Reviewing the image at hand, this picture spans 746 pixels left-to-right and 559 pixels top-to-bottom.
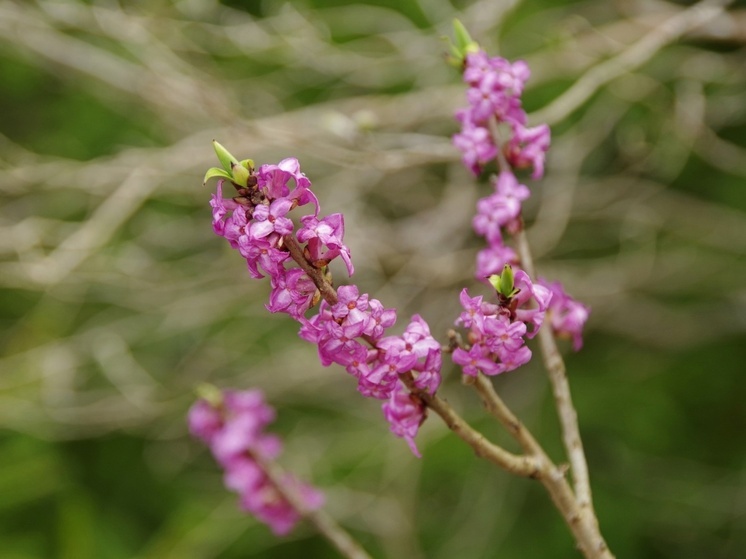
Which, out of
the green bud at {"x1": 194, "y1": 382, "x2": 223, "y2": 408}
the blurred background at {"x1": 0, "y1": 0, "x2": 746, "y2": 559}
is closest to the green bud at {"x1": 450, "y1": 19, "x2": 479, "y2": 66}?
the green bud at {"x1": 194, "y1": 382, "x2": 223, "y2": 408}

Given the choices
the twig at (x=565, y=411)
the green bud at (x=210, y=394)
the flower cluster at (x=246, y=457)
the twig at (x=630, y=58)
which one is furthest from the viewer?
the twig at (x=630, y=58)

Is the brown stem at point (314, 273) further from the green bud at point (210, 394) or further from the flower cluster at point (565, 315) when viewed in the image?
the green bud at point (210, 394)

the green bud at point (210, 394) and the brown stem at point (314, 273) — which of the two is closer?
the brown stem at point (314, 273)

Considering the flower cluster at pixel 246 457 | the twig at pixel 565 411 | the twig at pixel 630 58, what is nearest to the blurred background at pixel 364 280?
the twig at pixel 630 58

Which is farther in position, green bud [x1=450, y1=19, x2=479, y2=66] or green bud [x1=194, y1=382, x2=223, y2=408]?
green bud [x1=194, y1=382, x2=223, y2=408]

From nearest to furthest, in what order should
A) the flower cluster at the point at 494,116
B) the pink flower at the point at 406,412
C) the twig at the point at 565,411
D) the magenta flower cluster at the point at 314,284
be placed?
the magenta flower cluster at the point at 314,284
the pink flower at the point at 406,412
the twig at the point at 565,411
the flower cluster at the point at 494,116

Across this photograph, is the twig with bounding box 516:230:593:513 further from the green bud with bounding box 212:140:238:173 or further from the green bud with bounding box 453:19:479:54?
the green bud with bounding box 212:140:238:173
